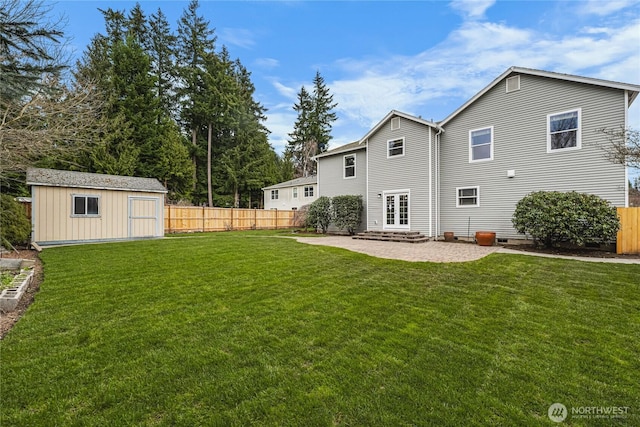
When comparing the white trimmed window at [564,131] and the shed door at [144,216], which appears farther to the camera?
the shed door at [144,216]

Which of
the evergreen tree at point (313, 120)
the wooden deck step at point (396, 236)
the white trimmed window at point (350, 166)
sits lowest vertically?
the wooden deck step at point (396, 236)

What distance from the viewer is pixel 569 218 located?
9055 mm

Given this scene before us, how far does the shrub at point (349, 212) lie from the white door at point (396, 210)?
69.4 inches

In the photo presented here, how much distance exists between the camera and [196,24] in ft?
99.3

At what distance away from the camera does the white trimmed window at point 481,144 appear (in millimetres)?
12594

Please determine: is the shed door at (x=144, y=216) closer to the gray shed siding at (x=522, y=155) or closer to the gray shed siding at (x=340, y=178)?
the gray shed siding at (x=340, y=178)

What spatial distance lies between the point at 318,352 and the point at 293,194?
2541 cm

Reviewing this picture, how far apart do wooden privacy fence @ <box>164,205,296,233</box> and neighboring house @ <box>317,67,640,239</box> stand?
10670 millimetres

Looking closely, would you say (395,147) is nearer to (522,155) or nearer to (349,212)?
(349,212)

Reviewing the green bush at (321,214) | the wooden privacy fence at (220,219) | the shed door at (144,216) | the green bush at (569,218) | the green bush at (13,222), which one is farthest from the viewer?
the wooden privacy fence at (220,219)

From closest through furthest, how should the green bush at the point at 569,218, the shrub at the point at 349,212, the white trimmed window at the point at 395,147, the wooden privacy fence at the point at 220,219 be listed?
1. the green bush at the point at 569,218
2. the white trimmed window at the point at 395,147
3. the shrub at the point at 349,212
4. the wooden privacy fence at the point at 220,219

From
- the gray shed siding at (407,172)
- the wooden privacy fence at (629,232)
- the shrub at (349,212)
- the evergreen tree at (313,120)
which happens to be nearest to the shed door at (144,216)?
the shrub at (349,212)

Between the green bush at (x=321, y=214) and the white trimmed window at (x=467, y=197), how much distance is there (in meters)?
6.94

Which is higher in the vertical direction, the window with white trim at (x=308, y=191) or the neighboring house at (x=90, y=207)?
the window with white trim at (x=308, y=191)
